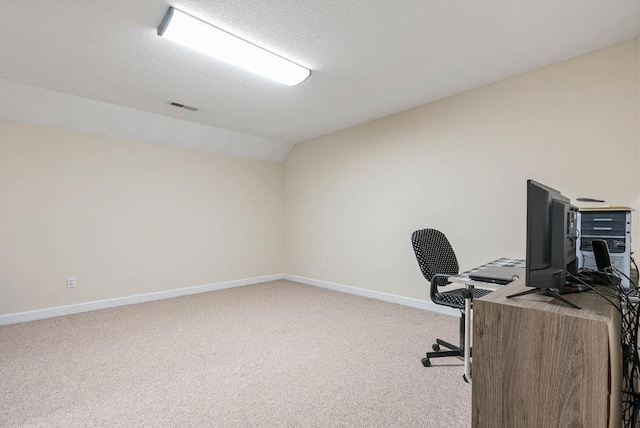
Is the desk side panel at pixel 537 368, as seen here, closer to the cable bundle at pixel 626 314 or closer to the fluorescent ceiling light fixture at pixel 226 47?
the cable bundle at pixel 626 314

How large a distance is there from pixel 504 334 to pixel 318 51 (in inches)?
98.3

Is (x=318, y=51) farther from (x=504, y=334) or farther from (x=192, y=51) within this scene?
(x=504, y=334)

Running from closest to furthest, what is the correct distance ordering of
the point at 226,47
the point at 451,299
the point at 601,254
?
the point at 601,254
the point at 451,299
the point at 226,47

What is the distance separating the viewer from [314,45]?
2586 mm

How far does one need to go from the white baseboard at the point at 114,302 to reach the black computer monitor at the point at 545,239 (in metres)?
4.66

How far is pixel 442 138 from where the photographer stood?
12.7ft

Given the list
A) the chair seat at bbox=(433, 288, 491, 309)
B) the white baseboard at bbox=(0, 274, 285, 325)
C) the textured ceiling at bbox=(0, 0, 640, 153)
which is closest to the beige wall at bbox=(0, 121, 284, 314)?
the white baseboard at bbox=(0, 274, 285, 325)

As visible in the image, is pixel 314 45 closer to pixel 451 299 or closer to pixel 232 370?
pixel 451 299

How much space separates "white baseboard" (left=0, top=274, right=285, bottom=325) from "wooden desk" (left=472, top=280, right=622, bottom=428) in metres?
4.50

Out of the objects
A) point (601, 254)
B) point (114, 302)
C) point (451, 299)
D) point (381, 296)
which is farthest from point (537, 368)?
point (114, 302)

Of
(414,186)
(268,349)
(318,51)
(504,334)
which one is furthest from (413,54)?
(268,349)

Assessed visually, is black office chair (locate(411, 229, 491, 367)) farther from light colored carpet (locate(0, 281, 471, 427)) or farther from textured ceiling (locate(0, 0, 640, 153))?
textured ceiling (locate(0, 0, 640, 153))

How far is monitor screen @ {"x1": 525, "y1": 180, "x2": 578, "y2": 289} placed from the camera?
1.29 metres

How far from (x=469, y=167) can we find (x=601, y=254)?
6.79ft
